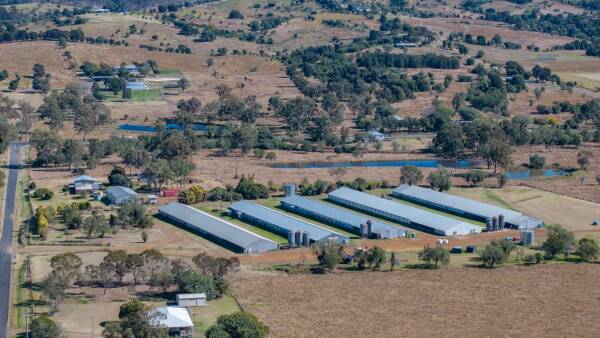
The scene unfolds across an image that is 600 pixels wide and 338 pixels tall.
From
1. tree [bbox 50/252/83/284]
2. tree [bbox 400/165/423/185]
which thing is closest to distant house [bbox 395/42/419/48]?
tree [bbox 400/165/423/185]

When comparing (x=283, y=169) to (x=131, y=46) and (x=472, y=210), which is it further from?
(x=131, y=46)

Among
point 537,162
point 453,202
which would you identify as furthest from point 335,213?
point 537,162

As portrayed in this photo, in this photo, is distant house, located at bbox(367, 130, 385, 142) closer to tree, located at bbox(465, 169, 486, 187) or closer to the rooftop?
tree, located at bbox(465, 169, 486, 187)

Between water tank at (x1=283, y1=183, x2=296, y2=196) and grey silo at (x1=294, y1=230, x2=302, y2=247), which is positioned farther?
water tank at (x1=283, y1=183, x2=296, y2=196)

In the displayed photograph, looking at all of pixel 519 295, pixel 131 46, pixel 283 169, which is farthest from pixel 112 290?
pixel 131 46

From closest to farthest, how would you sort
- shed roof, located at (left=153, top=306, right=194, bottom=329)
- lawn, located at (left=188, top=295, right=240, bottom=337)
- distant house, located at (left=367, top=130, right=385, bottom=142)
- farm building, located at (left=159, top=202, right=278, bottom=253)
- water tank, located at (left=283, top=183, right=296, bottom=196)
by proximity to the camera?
shed roof, located at (left=153, top=306, right=194, bottom=329) → lawn, located at (left=188, top=295, right=240, bottom=337) → farm building, located at (left=159, top=202, right=278, bottom=253) → water tank, located at (left=283, top=183, right=296, bottom=196) → distant house, located at (left=367, top=130, right=385, bottom=142)

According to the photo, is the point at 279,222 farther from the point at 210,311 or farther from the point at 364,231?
the point at 210,311
